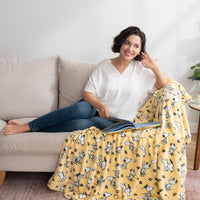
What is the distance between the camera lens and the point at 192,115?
9.50 ft

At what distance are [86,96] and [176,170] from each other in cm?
86

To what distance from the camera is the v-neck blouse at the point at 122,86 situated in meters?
2.07

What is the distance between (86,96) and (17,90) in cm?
61

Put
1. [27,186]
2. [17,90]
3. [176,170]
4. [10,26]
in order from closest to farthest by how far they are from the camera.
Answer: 1. [176,170]
2. [27,186]
3. [17,90]
4. [10,26]

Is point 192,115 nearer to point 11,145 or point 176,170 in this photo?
point 176,170

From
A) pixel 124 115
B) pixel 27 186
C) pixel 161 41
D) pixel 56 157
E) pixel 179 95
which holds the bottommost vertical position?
pixel 27 186

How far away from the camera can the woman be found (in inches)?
77.8

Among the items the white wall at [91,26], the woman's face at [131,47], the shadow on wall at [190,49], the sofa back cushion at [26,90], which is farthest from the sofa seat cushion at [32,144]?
the shadow on wall at [190,49]

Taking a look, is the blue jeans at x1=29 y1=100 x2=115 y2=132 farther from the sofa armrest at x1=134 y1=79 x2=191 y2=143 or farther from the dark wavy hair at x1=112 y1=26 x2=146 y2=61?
the dark wavy hair at x1=112 y1=26 x2=146 y2=61

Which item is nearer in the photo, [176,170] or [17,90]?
[176,170]

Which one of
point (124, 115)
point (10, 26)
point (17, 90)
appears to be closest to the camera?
point (124, 115)

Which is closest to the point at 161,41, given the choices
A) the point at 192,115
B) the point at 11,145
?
the point at 192,115

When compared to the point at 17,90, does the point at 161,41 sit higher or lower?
higher

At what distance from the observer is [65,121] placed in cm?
192
